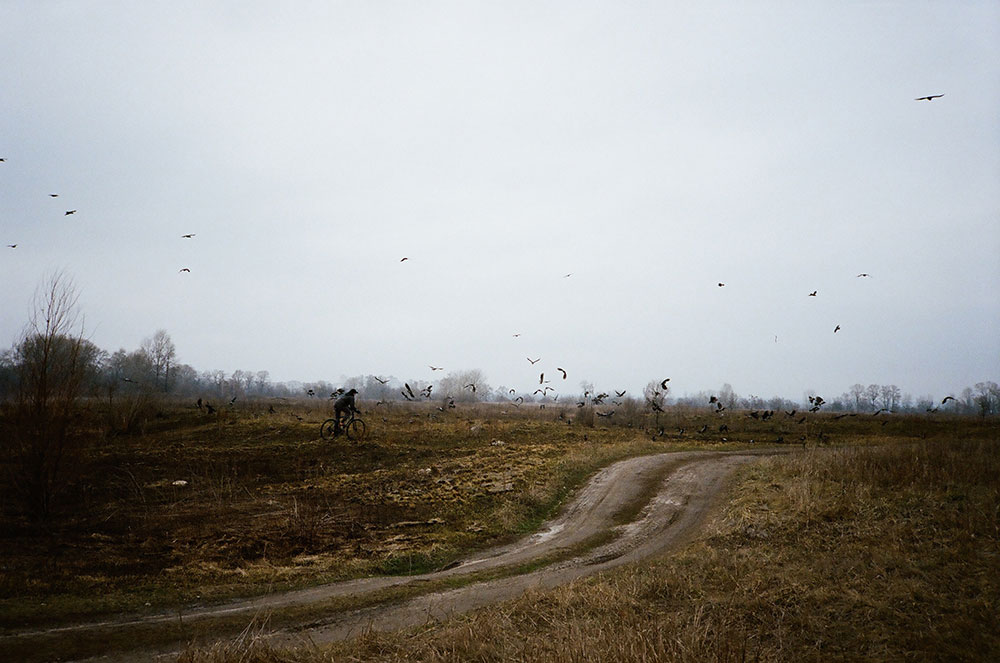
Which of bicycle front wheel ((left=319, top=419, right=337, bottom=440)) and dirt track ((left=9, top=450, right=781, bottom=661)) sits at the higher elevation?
bicycle front wheel ((left=319, top=419, right=337, bottom=440))

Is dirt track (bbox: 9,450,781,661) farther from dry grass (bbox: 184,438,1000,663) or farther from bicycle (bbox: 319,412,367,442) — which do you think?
bicycle (bbox: 319,412,367,442)

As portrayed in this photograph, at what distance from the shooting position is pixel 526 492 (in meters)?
17.9

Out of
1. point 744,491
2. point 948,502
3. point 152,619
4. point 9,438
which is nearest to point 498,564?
point 152,619

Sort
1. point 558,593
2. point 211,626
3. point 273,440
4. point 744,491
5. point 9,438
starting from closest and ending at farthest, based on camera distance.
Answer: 1. point 211,626
2. point 558,593
3. point 9,438
4. point 744,491
5. point 273,440

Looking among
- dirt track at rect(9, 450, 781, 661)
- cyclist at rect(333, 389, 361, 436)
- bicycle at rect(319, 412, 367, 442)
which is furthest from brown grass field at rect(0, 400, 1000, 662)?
bicycle at rect(319, 412, 367, 442)

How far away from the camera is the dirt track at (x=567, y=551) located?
26.8ft

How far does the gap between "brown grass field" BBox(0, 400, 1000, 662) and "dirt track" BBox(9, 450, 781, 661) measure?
0.63 meters

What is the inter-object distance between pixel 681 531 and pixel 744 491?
13.2 ft

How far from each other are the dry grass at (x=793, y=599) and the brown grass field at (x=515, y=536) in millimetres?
41

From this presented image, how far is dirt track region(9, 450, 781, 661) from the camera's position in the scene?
8.17 meters

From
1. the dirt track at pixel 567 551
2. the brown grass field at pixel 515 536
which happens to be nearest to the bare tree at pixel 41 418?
the brown grass field at pixel 515 536

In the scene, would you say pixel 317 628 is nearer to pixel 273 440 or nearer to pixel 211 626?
pixel 211 626

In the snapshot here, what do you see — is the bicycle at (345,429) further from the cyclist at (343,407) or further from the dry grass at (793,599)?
the dry grass at (793,599)

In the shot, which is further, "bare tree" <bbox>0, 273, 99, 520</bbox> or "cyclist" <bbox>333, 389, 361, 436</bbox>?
"cyclist" <bbox>333, 389, 361, 436</bbox>
